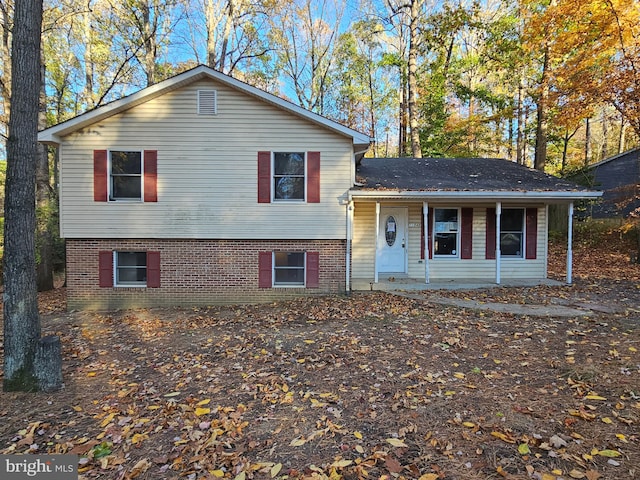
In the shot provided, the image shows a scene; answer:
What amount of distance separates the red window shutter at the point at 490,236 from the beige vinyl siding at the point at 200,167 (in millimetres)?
4790

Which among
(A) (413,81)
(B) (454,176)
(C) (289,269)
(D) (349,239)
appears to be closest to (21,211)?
(C) (289,269)

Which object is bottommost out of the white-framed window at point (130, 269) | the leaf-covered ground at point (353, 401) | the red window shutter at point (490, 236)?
the leaf-covered ground at point (353, 401)

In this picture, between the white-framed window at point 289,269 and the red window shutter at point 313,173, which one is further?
the white-framed window at point 289,269

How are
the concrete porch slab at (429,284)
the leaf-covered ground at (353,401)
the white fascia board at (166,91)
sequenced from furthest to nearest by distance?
the concrete porch slab at (429,284) < the white fascia board at (166,91) < the leaf-covered ground at (353,401)

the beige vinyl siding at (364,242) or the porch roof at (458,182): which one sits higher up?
the porch roof at (458,182)

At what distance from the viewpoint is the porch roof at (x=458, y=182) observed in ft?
31.9

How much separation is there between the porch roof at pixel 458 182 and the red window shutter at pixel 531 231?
97 centimetres

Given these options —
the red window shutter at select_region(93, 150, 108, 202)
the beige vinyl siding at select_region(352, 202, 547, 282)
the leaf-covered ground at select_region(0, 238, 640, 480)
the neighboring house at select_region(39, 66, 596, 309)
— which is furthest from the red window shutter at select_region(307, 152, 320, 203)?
the red window shutter at select_region(93, 150, 108, 202)

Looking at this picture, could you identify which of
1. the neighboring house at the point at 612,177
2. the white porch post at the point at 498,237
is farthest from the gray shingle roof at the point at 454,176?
the neighboring house at the point at 612,177

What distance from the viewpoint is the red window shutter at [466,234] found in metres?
11.1

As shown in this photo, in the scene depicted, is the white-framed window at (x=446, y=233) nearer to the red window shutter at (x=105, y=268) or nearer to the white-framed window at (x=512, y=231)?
the white-framed window at (x=512, y=231)

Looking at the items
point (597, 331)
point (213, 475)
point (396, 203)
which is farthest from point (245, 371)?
point (396, 203)

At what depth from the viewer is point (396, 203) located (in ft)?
36.3

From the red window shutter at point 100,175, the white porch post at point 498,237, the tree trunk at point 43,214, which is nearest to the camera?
the red window shutter at point 100,175
